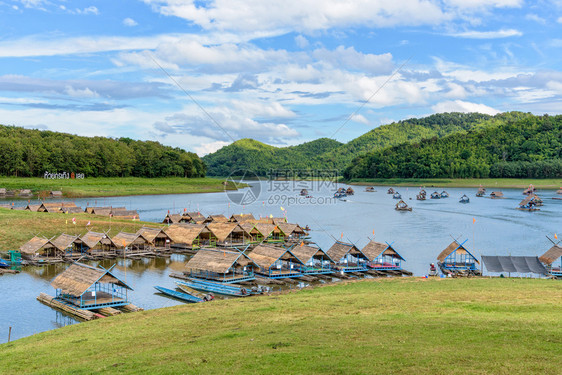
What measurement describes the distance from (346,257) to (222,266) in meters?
11.4

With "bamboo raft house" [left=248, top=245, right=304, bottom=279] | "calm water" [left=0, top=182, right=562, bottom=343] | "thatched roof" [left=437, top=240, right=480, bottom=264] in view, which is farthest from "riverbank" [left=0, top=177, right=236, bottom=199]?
"thatched roof" [left=437, top=240, right=480, bottom=264]

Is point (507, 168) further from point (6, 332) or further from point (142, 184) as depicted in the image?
point (6, 332)

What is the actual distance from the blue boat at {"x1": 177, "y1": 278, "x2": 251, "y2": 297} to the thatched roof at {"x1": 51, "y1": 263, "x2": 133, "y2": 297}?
6618 millimetres

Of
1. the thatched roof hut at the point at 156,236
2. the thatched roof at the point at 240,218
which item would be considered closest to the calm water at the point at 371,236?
the thatched roof hut at the point at 156,236

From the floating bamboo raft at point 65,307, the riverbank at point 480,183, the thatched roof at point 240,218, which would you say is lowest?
the floating bamboo raft at point 65,307

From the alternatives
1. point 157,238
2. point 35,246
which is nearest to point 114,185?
point 157,238

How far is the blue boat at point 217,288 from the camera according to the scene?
32.7 metres

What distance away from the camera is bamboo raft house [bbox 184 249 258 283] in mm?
36312

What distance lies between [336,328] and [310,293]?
1259 centimetres

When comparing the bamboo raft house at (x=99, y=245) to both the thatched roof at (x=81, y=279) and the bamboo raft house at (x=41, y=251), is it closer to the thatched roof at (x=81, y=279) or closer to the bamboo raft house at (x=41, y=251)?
the bamboo raft house at (x=41, y=251)

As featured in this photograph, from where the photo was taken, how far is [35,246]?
42.5 m

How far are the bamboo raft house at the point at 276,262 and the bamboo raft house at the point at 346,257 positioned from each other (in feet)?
11.2

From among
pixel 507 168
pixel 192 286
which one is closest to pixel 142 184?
pixel 192 286

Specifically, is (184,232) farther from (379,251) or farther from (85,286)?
(85,286)
